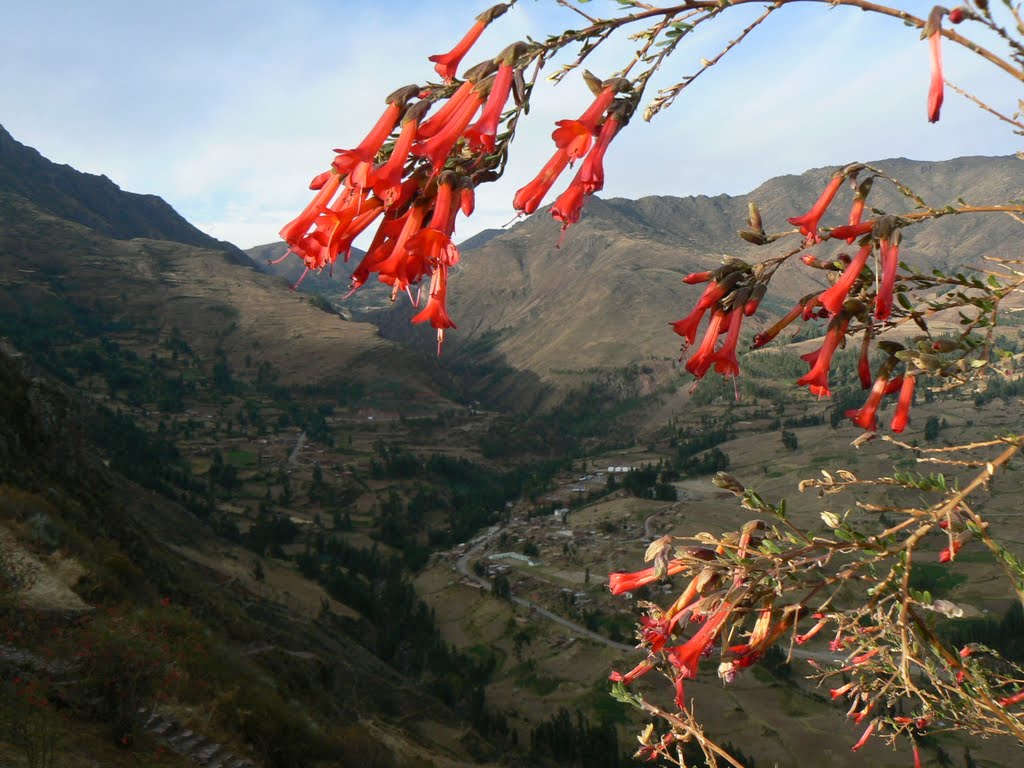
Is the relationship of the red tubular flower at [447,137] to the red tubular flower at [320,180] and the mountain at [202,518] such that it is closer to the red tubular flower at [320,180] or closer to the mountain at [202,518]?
the red tubular flower at [320,180]

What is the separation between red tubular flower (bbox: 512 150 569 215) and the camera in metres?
1.67

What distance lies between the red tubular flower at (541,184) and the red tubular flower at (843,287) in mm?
792

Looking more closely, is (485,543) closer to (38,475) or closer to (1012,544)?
(1012,544)

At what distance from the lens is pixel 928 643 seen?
6.56ft

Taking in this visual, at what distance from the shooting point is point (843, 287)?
5.80 ft

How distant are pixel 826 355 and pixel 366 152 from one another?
4.56ft

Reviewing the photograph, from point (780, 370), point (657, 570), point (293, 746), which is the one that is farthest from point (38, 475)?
point (780, 370)

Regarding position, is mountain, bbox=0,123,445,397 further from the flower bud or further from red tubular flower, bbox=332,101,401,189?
the flower bud

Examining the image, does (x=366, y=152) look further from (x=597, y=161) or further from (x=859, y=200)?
(x=859, y=200)

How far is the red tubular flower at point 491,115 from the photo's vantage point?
1.47 meters

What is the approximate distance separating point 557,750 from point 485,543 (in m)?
36.7

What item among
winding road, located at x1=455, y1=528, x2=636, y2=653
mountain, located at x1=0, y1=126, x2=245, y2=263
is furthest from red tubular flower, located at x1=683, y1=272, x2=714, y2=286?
mountain, located at x1=0, y1=126, x2=245, y2=263

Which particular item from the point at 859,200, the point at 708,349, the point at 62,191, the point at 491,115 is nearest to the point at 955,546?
the point at 708,349

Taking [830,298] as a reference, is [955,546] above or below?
below
